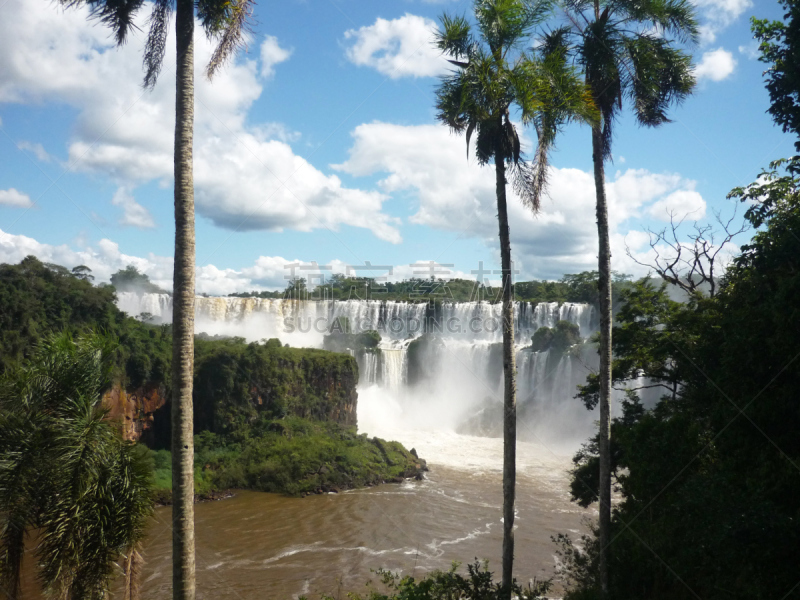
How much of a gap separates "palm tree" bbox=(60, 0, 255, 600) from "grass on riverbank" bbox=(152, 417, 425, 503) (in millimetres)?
17596

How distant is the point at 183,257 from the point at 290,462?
19572 millimetres

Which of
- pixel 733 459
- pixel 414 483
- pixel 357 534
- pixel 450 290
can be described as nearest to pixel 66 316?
pixel 357 534

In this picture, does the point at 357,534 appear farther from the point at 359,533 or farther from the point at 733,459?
the point at 733,459

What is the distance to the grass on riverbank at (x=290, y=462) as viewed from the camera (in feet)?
73.9

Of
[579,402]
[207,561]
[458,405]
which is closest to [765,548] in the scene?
[207,561]

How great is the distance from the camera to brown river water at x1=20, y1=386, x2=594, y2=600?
1455 centimetres

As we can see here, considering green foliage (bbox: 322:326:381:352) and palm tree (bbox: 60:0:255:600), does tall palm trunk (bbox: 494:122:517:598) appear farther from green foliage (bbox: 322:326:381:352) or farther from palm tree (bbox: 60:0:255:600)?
green foliage (bbox: 322:326:381:352)

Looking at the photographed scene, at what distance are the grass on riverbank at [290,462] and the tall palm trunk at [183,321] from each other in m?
17.6

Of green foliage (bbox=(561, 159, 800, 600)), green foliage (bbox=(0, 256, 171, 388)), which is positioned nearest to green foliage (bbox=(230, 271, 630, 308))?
green foliage (bbox=(0, 256, 171, 388))

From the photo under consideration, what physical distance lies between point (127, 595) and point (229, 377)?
2168 cm

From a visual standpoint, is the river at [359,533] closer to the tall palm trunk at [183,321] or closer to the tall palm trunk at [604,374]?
the tall palm trunk at [604,374]

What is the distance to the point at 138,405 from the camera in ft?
78.1

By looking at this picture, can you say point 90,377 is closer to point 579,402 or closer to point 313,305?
point 579,402

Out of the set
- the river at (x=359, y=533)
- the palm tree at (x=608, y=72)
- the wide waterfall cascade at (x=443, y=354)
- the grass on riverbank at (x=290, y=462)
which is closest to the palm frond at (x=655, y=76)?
the palm tree at (x=608, y=72)
